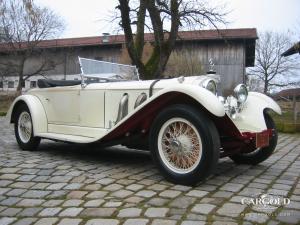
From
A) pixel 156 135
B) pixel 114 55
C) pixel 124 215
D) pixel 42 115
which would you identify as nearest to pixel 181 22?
pixel 42 115

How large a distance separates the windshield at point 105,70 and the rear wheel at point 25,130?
1.24 meters

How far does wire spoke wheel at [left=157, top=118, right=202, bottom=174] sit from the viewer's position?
12.5 feet

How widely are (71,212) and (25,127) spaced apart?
348 cm

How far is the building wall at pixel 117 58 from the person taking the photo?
95.2ft

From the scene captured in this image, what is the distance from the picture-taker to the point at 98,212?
120 inches

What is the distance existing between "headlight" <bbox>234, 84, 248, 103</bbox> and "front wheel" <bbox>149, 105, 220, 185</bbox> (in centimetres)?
102

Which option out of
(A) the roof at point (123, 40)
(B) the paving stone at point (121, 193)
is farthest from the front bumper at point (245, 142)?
(A) the roof at point (123, 40)

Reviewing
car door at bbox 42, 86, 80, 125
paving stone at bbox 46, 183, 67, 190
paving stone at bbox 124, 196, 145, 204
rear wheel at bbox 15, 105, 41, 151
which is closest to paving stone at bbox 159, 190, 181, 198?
paving stone at bbox 124, 196, 145, 204

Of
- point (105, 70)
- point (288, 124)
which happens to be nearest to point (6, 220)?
point (105, 70)

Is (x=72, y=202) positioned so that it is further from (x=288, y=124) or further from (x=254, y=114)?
(x=288, y=124)

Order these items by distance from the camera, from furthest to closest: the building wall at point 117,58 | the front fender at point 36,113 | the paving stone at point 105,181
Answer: the building wall at point 117,58, the front fender at point 36,113, the paving stone at point 105,181

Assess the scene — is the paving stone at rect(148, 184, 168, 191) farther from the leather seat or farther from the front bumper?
the leather seat

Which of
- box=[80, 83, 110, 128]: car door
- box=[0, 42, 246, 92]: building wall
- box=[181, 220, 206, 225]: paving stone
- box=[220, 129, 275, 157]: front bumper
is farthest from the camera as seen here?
box=[0, 42, 246, 92]: building wall

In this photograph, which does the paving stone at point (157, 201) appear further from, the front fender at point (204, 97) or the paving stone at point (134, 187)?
the front fender at point (204, 97)
